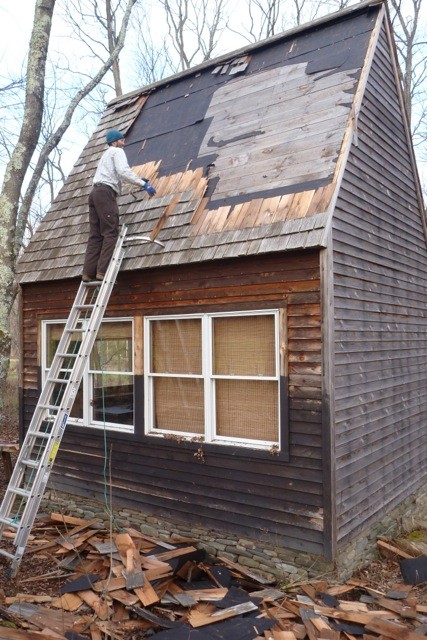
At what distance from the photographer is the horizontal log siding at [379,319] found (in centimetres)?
585

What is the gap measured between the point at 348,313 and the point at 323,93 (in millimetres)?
2764

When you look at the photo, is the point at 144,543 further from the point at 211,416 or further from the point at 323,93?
the point at 323,93

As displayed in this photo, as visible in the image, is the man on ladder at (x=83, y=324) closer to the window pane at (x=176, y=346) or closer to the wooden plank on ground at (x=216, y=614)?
the window pane at (x=176, y=346)

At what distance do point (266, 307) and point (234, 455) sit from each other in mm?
1726

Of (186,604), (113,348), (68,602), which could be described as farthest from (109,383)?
(186,604)

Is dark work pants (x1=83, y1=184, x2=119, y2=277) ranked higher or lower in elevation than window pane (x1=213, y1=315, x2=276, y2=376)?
higher

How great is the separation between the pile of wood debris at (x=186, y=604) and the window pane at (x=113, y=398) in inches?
68.8

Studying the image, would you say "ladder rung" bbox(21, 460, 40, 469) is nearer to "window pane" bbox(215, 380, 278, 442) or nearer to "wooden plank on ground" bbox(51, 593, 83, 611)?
"wooden plank on ground" bbox(51, 593, 83, 611)

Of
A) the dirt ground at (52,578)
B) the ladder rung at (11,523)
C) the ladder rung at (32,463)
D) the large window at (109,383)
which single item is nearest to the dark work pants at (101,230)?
the large window at (109,383)

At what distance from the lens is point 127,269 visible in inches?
268

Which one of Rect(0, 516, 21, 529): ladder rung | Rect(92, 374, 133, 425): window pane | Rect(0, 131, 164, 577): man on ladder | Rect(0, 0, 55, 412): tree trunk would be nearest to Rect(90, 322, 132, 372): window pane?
Rect(92, 374, 133, 425): window pane

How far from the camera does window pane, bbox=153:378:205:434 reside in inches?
255

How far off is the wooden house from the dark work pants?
1.34ft

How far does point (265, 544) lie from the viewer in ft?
18.9
